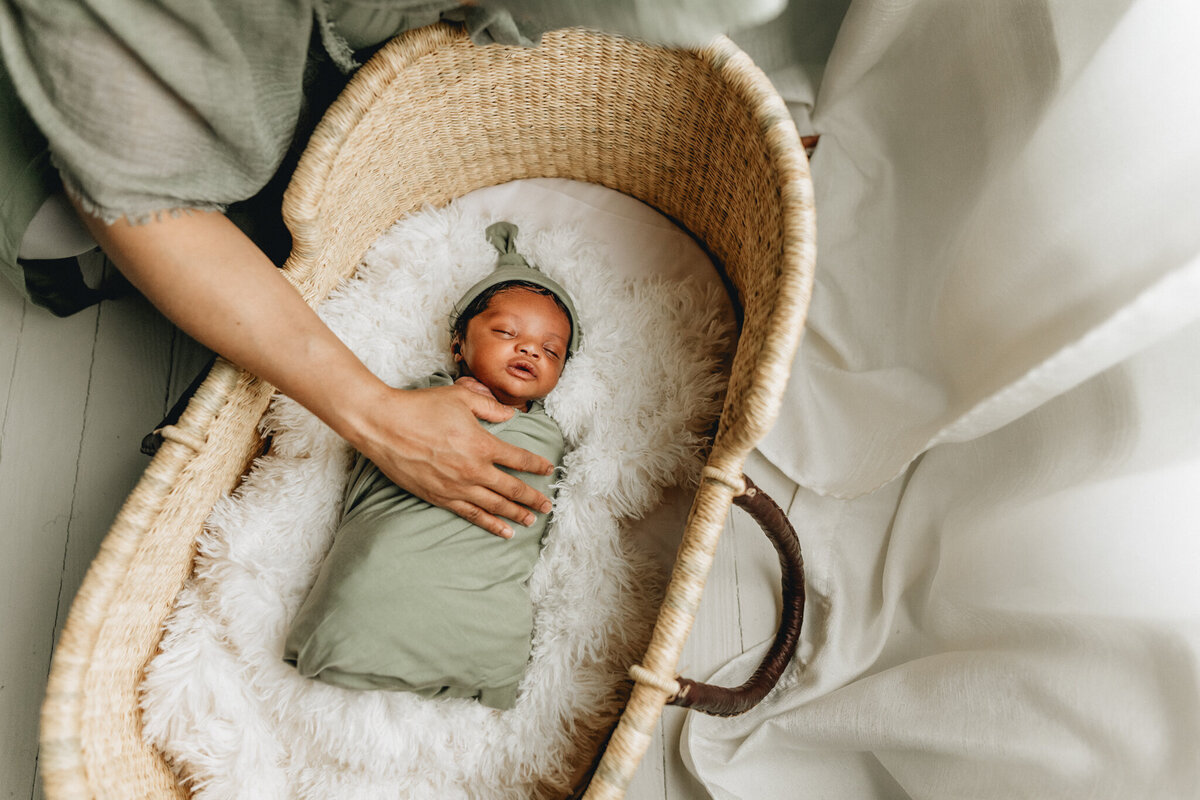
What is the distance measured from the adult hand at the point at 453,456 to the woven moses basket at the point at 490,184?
200 millimetres

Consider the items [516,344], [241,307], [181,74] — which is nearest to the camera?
[181,74]

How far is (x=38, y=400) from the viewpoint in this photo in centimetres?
118

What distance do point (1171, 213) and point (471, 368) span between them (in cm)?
76

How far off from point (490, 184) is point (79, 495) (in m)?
0.79

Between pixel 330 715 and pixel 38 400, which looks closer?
pixel 330 715

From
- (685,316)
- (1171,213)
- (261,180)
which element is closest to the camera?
(1171,213)

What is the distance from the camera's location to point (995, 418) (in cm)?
68

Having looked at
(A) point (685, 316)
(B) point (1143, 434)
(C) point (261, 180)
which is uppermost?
(B) point (1143, 434)

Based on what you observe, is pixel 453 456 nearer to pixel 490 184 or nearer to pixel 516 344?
pixel 516 344

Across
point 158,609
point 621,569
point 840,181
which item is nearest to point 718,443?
point 621,569

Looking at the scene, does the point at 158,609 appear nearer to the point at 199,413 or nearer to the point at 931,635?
the point at 199,413

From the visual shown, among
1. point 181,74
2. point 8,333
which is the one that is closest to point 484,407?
point 181,74

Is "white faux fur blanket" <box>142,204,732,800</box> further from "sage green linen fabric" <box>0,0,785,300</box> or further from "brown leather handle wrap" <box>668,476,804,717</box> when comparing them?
"sage green linen fabric" <box>0,0,785,300</box>

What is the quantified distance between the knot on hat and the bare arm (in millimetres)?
281
